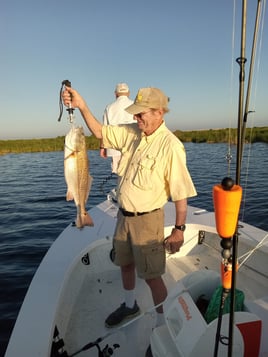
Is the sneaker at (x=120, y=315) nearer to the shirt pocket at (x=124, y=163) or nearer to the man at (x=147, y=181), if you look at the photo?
the man at (x=147, y=181)

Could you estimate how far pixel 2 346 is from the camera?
157 inches

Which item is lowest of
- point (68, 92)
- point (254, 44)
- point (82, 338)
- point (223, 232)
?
point (82, 338)

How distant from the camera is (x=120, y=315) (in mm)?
3248

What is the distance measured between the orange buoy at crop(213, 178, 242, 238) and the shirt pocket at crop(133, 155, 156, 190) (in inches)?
44.8

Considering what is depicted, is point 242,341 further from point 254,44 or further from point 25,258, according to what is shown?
point 25,258

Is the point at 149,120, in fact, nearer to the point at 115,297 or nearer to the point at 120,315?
the point at 120,315

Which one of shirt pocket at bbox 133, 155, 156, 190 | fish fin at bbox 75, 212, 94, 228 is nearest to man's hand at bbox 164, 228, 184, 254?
shirt pocket at bbox 133, 155, 156, 190

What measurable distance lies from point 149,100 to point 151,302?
7.66ft

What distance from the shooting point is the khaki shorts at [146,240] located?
9.30 ft

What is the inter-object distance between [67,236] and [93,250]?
0.42 m

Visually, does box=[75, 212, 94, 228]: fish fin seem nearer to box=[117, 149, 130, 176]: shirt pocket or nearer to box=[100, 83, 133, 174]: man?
box=[117, 149, 130, 176]: shirt pocket

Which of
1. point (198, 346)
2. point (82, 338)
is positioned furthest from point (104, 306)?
point (198, 346)

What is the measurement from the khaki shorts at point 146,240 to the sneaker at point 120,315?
62 cm

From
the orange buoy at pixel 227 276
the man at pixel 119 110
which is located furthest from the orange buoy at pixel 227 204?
the man at pixel 119 110
